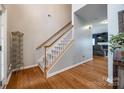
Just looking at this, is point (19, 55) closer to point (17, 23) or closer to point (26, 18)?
point (17, 23)

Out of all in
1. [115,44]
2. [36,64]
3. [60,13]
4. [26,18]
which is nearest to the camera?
[115,44]

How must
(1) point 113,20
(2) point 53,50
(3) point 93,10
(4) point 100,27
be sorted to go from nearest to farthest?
(1) point 113,20 < (3) point 93,10 < (2) point 53,50 < (4) point 100,27

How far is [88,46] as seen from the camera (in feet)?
22.4

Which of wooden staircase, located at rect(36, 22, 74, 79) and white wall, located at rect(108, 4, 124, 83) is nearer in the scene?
white wall, located at rect(108, 4, 124, 83)

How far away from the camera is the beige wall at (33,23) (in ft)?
17.2

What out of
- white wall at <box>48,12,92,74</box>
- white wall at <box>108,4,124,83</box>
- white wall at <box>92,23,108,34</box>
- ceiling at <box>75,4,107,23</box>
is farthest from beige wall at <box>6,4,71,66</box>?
white wall at <box>108,4,124,83</box>

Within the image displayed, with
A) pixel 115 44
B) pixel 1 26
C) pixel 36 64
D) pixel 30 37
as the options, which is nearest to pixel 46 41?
pixel 30 37

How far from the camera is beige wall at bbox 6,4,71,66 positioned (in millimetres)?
5230

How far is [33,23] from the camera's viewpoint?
6020mm

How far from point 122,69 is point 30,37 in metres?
4.51

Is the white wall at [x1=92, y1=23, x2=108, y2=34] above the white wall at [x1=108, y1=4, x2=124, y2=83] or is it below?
above

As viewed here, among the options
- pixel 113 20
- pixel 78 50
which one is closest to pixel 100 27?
pixel 78 50

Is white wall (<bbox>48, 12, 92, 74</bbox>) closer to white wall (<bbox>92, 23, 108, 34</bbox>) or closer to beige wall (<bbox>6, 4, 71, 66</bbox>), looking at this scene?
beige wall (<bbox>6, 4, 71, 66</bbox>)

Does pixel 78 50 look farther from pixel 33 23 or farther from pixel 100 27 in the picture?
pixel 100 27
